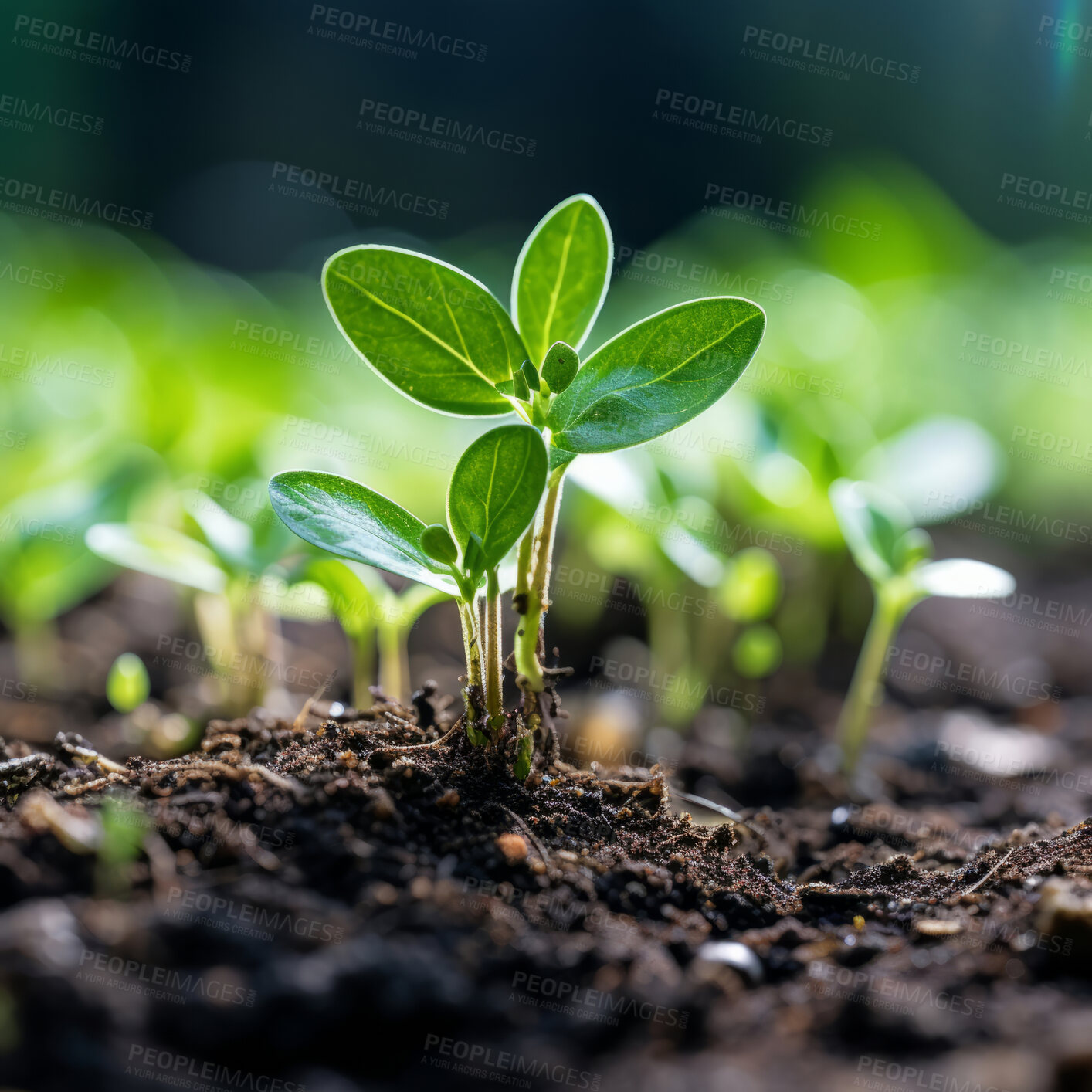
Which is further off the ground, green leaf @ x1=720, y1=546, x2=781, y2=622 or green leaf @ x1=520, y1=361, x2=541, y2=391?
green leaf @ x1=520, y1=361, x2=541, y2=391

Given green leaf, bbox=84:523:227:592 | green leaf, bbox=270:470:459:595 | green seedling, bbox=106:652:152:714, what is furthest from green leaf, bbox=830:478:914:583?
green seedling, bbox=106:652:152:714

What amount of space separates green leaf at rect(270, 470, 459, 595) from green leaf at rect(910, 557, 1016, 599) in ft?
2.30

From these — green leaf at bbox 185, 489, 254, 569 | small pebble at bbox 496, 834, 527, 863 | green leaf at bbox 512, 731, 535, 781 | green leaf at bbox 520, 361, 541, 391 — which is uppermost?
green leaf at bbox 520, 361, 541, 391

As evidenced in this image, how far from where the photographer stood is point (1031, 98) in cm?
415

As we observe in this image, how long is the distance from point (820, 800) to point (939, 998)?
677mm

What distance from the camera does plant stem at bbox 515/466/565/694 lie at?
878mm

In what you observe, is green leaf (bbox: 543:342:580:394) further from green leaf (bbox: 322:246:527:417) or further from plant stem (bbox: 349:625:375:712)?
plant stem (bbox: 349:625:375:712)

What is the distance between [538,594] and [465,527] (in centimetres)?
12

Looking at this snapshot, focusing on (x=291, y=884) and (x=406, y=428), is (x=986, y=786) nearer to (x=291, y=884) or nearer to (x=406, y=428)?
(x=291, y=884)

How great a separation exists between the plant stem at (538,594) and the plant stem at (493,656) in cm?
3

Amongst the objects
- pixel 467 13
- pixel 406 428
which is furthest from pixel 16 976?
pixel 467 13

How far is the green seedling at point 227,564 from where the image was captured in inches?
44.8

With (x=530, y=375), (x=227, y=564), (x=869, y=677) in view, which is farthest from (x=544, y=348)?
(x=869, y=677)

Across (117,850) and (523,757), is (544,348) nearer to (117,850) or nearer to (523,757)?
(523,757)
